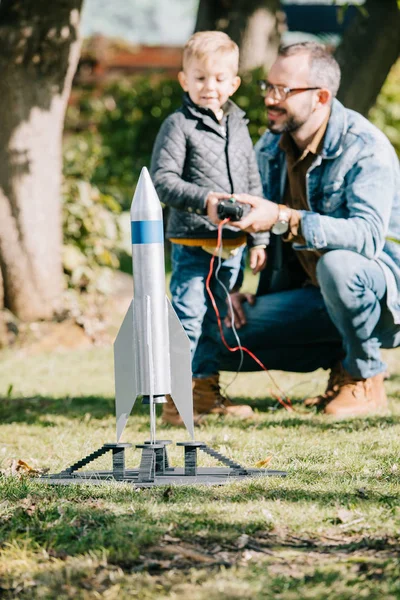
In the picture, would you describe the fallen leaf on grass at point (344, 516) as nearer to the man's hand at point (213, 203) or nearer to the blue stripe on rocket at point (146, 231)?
the blue stripe on rocket at point (146, 231)

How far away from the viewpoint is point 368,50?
28.2 ft

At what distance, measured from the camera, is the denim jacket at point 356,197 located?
453 centimetres

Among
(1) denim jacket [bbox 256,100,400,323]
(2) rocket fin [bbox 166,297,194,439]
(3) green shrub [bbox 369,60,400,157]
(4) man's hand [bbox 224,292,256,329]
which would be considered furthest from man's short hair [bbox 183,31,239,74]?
(3) green shrub [bbox 369,60,400,157]

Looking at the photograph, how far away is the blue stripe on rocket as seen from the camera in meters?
3.34

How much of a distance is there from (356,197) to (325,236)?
280mm

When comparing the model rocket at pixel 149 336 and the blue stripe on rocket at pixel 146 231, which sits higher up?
the blue stripe on rocket at pixel 146 231

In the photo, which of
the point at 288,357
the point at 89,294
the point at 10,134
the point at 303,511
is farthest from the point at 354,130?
the point at 89,294

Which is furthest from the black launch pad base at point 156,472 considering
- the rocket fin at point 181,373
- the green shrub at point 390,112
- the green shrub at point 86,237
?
the green shrub at point 390,112

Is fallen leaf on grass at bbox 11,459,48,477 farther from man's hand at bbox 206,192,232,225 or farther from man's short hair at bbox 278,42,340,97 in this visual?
man's short hair at bbox 278,42,340,97

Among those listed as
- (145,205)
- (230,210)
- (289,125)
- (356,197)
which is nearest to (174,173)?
(230,210)

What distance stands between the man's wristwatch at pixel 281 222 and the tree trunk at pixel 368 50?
4438mm

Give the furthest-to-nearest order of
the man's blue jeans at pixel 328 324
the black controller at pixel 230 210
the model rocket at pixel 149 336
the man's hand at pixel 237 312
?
the man's hand at pixel 237 312, the man's blue jeans at pixel 328 324, the black controller at pixel 230 210, the model rocket at pixel 149 336

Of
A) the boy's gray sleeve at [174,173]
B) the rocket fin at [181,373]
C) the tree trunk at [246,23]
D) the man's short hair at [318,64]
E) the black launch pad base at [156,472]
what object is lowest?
the black launch pad base at [156,472]

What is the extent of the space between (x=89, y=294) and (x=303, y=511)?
5577 millimetres
